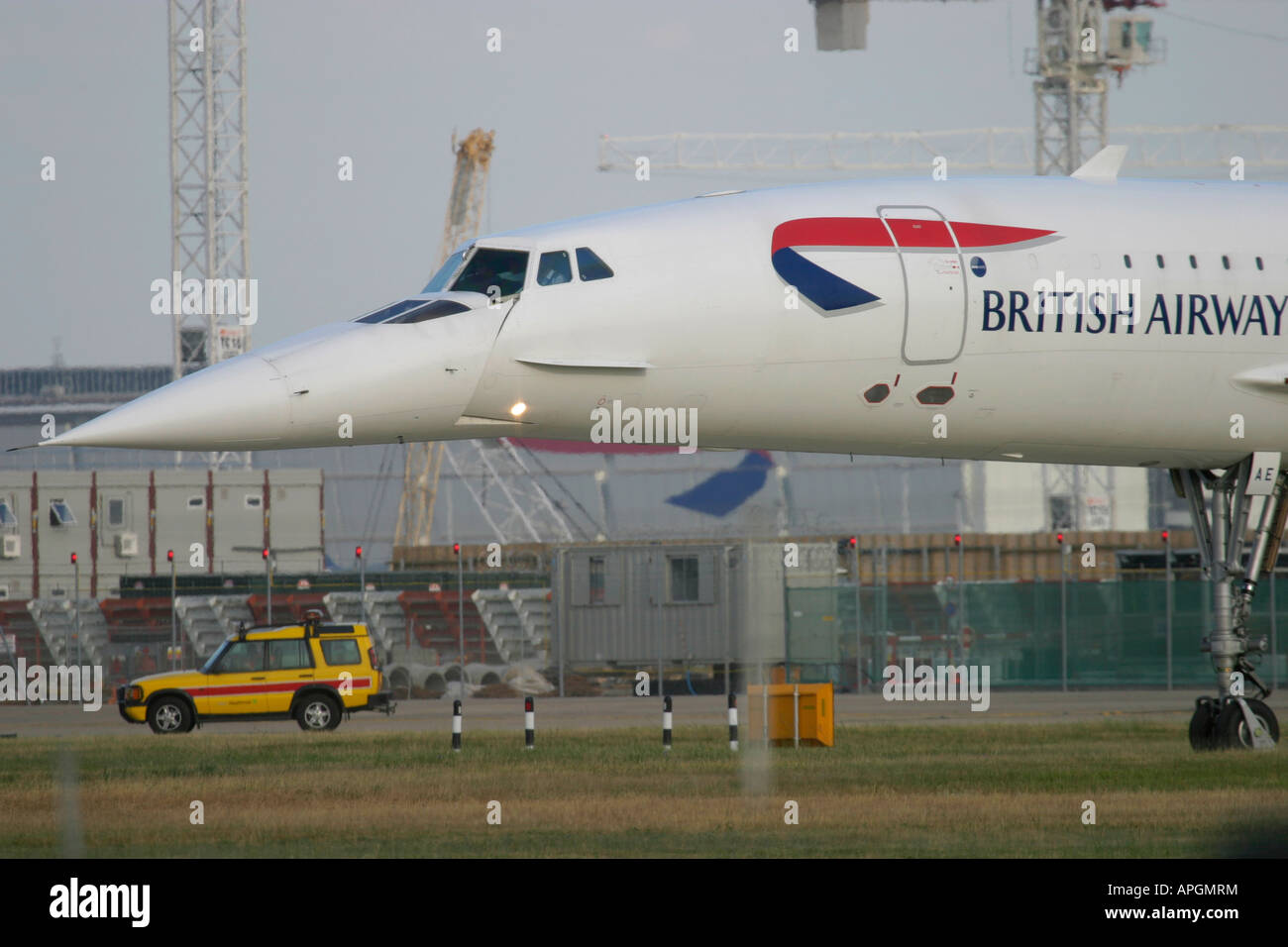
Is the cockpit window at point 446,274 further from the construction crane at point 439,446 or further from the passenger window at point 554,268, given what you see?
the construction crane at point 439,446

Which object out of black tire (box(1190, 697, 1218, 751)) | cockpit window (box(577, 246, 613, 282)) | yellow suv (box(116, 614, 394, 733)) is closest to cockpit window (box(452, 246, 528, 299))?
cockpit window (box(577, 246, 613, 282))

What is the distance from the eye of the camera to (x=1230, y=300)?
47.3ft

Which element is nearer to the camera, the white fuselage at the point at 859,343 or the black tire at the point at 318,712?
the white fuselage at the point at 859,343

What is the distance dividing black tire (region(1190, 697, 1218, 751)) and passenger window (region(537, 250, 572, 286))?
866 cm

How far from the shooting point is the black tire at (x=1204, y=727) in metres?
16.6

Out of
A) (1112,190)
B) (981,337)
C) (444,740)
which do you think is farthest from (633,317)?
(444,740)

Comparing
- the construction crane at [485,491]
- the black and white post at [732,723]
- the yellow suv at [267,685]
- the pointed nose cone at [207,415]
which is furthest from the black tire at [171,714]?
the construction crane at [485,491]

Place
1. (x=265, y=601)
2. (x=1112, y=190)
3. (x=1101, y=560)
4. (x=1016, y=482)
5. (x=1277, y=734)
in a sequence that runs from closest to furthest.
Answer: (x=1112, y=190), (x=1277, y=734), (x=265, y=601), (x=1101, y=560), (x=1016, y=482)

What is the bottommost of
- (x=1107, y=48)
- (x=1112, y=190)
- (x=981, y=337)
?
(x=981, y=337)

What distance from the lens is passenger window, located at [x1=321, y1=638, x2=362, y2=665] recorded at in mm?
27125

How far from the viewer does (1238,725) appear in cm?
1625

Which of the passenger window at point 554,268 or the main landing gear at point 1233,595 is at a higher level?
the passenger window at point 554,268

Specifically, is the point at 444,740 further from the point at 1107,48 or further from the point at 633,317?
the point at 1107,48
